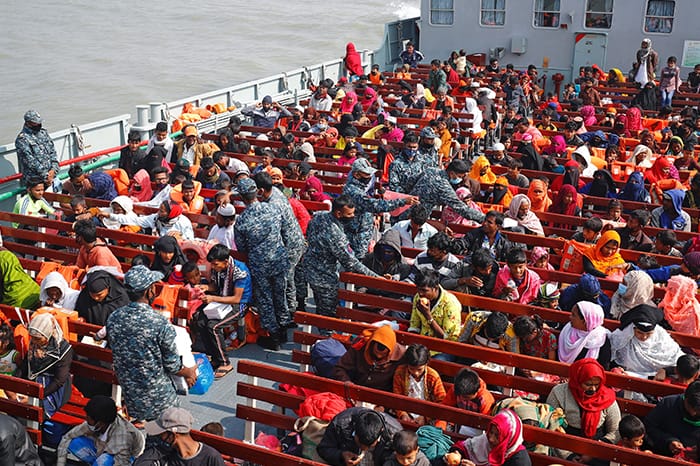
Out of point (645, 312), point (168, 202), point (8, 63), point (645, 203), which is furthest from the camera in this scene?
point (8, 63)

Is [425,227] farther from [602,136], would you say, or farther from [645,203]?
[602,136]

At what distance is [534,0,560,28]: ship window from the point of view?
20461 mm

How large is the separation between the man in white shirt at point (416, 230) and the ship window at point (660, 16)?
14293 millimetres

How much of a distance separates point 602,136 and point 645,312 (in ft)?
24.9

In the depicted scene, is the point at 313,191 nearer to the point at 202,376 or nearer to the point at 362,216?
the point at 362,216

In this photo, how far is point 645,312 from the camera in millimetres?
6047

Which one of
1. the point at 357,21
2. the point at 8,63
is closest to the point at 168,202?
the point at 8,63

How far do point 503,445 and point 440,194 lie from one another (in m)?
4.16

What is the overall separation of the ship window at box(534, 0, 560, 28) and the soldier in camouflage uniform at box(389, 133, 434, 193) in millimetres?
12323

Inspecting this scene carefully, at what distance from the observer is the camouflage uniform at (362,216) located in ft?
25.7

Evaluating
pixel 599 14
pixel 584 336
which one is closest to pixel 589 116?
pixel 599 14

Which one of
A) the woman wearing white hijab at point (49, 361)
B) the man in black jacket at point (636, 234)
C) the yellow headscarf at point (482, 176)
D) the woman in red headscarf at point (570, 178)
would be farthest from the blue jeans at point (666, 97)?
the woman wearing white hijab at point (49, 361)

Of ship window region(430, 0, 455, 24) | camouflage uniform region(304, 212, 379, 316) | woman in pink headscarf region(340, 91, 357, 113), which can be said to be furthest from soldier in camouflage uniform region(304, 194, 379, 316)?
ship window region(430, 0, 455, 24)

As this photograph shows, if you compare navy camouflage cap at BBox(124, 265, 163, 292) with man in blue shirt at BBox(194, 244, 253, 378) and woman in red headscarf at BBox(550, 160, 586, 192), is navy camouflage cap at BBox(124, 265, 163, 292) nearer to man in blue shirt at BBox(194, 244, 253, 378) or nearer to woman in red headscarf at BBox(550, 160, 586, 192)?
man in blue shirt at BBox(194, 244, 253, 378)
